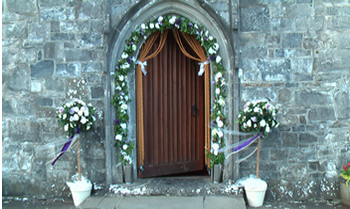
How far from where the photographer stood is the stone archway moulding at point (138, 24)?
4469mm

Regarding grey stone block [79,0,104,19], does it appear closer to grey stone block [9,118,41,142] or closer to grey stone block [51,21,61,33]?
grey stone block [51,21,61,33]

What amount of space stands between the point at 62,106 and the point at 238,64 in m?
2.48

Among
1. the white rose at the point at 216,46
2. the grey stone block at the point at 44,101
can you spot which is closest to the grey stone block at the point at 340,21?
the white rose at the point at 216,46

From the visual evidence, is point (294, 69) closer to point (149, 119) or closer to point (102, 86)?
point (149, 119)

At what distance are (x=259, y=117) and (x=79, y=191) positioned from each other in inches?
100

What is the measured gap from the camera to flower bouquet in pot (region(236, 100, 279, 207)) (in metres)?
4.09

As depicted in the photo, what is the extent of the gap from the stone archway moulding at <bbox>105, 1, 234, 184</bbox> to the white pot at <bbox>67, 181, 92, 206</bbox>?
0.35 m

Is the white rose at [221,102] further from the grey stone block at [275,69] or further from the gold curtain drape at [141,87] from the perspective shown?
the gold curtain drape at [141,87]

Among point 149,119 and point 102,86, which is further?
point 149,119

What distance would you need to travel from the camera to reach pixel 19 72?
4.69 m

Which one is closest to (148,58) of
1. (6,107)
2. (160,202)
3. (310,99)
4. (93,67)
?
(93,67)

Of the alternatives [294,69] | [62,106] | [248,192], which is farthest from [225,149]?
[62,106]

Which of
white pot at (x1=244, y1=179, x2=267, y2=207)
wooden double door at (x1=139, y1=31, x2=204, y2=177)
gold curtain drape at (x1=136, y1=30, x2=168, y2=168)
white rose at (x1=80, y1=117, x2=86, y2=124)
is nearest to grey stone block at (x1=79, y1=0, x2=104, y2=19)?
gold curtain drape at (x1=136, y1=30, x2=168, y2=168)

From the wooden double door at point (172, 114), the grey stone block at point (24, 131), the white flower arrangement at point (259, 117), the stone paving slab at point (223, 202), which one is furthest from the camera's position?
the wooden double door at point (172, 114)
